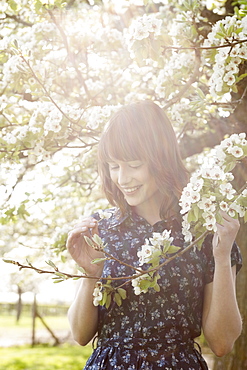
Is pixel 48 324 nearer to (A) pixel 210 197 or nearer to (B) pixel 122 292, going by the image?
(B) pixel 122 292

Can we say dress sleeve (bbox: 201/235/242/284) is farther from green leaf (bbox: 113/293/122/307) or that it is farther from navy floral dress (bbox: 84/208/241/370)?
green leaf (bbox: 113/293/122/307)

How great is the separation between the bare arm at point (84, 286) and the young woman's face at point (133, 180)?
0.20 metres

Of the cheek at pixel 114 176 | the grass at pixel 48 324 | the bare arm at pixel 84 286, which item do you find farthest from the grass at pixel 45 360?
the grass at pixel 48 324

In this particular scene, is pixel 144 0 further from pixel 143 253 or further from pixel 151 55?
pixel 143 253

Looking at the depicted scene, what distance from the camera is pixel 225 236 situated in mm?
1850

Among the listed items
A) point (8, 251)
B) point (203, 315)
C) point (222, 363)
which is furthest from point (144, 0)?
point (8, 251)

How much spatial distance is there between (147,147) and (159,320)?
724 millimetres

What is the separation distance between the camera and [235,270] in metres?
2.23

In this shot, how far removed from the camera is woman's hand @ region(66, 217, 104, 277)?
6.73 ft

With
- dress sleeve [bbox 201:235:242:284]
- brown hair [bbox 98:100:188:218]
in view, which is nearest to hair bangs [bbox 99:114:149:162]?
brown hair [bbox 98:100:188:218]

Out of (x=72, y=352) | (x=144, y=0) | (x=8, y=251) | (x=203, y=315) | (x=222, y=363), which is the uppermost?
(x=144, y=0)

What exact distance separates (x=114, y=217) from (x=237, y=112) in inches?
52.3

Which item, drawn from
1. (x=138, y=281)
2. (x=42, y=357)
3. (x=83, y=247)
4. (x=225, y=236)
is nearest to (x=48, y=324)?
(x=42, y=357)

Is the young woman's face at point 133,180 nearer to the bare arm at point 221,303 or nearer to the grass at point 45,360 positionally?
the bare arm at point 221,303
